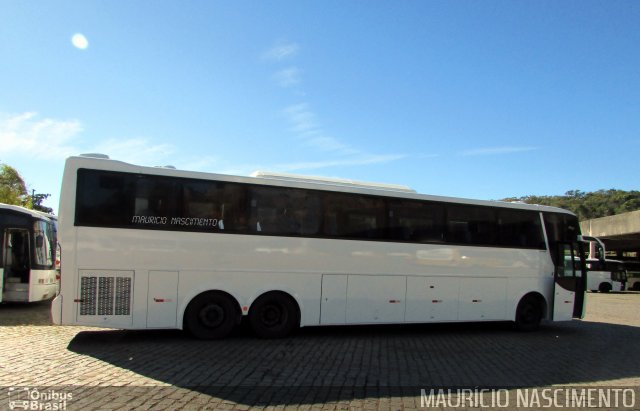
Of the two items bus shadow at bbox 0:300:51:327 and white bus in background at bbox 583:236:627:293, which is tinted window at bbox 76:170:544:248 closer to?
bus shadow at bbox 0:300:51:327

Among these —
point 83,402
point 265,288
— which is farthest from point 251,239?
point 83,402

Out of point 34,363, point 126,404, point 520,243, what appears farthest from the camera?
point 520,243

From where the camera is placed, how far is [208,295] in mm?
9680

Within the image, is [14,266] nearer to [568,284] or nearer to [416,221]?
[416,221]

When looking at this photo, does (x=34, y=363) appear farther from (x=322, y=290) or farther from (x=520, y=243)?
(x=520, y=243)

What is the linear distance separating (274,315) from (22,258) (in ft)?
29.8

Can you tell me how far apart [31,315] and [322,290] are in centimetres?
844

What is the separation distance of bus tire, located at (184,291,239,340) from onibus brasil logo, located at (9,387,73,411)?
3.69m

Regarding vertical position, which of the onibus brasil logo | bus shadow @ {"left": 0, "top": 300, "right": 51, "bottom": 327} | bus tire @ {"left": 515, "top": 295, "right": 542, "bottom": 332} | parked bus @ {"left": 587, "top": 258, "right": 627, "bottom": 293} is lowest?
parked bus @ {"left": 587, "top": 258, "right": 627, "bottom": 293}

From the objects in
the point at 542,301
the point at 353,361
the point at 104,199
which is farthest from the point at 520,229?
the point at 104,199

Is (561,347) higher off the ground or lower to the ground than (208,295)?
lower

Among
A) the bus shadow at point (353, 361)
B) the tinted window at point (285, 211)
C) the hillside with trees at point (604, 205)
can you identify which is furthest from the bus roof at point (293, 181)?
the hillside with trees at point (604, 205)

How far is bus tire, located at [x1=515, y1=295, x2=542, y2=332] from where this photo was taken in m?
12.7

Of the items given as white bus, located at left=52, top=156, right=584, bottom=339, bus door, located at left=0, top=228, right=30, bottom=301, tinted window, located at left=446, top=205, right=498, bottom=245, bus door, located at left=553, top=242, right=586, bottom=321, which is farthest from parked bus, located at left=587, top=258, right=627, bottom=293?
bus door, located at left=0, top=228, right=30, bottom=301
